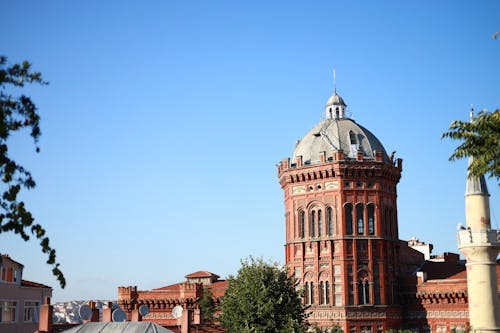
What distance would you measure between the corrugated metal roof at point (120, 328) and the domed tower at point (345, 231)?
2393 centimetres

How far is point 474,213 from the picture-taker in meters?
50.4

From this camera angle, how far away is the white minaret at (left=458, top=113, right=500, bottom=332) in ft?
159

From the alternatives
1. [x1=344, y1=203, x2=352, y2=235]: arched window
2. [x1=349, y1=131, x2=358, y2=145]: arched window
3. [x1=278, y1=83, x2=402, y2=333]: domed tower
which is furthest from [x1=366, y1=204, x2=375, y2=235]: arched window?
[x1=349, y1=131, x2=358, y2=145]: arched window

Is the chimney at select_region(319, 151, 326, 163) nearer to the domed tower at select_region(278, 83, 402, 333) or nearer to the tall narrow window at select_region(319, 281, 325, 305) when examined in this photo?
the domed tower at select_region(278, 83, 402, 333)

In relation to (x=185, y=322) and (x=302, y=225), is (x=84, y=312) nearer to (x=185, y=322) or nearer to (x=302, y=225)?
(x=185, y=322)

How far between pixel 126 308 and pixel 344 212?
26.5 metres

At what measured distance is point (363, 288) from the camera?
2361 inches

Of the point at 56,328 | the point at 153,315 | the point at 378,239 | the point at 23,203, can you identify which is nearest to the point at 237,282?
the point at 56,328

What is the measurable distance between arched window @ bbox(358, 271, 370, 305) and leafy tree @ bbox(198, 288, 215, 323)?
15221mm

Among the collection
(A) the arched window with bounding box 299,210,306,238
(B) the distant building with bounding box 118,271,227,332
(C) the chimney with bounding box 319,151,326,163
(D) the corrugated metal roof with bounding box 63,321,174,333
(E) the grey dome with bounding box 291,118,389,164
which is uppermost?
(E) the grey dome with bounding box 291,118,389,164

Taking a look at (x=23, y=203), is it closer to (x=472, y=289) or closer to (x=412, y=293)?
(x=472, y=289)

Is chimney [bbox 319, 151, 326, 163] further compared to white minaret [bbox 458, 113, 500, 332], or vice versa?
chimney [bbox 319, 151, 326, 163]

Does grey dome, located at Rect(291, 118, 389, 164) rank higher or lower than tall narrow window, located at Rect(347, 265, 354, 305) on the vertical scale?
higher

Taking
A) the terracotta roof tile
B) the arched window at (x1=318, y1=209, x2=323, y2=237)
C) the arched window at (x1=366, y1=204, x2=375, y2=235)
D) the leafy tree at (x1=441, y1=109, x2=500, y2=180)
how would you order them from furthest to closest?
the arched window at (x1=318, y1=209, x2=323, y2=237), the arched window at (x1=366, y1=204, x2=375, y2=235), the terracotta roof tile, the leafy tree at (x1=441, y1=109, x2=500, y2=180)
